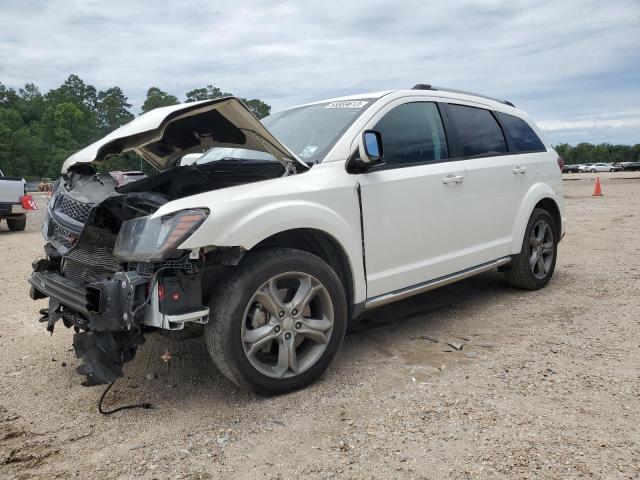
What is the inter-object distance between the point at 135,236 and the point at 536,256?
401 cm

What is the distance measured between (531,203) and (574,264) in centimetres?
214

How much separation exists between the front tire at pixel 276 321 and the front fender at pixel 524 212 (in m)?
2.33

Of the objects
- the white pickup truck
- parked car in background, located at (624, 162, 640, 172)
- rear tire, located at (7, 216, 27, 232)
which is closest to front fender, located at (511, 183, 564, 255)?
the white pickup truck

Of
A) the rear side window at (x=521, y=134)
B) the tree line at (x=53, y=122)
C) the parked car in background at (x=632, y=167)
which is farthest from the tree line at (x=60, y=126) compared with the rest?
the rear side window at (x=521, y=134)

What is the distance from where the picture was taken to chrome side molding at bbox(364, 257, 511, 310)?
3.78m

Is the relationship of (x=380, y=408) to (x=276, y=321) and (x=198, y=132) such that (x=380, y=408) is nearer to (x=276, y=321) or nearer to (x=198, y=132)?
(x=276, y=321)

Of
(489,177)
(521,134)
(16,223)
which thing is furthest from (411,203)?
(16,223)

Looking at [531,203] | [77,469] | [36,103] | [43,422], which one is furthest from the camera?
[36,103]

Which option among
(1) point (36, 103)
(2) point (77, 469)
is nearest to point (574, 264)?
(2) point (77, 469)

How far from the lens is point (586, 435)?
2.72 m

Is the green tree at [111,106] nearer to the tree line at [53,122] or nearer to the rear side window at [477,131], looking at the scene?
the tree line at [53,122]

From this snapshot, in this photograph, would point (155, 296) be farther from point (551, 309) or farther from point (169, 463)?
point (551, 309)

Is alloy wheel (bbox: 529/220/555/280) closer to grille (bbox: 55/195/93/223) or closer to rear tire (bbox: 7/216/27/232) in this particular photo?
grille (bbox: 55/195/93/223)

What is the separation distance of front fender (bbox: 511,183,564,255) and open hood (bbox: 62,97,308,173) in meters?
2.49
